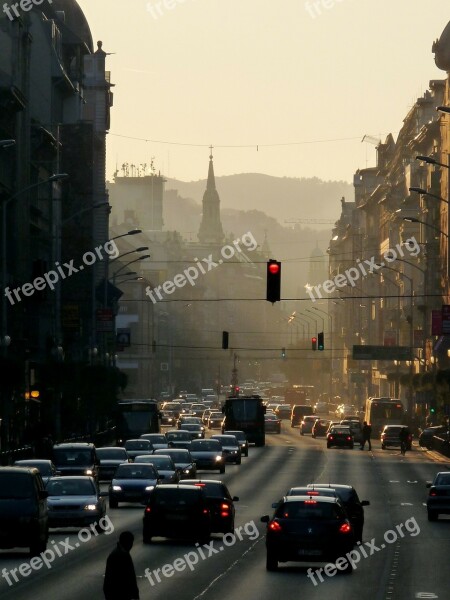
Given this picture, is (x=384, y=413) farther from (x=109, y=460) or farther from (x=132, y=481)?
(x=132, y=481)

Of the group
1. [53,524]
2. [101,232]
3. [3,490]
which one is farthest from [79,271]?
[3,490]

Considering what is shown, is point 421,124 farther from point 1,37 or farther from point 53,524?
point 53,524

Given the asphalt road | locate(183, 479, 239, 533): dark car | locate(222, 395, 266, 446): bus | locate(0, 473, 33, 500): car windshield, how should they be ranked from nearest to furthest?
the asphalt road
locate(0, 473, 33, 500): car windshield
locate(183, 479, 239, 533): dark car
locate(222, 395, 266, 446): bus

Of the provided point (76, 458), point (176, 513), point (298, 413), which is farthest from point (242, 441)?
point (298, 413)

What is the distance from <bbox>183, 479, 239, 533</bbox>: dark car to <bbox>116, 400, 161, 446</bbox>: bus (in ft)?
175

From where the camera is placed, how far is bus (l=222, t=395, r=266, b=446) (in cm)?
10100

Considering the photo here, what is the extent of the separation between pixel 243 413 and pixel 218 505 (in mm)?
62299

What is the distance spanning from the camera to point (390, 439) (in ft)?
332

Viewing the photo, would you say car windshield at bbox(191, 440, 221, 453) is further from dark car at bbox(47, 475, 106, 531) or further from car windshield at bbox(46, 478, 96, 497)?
car windshield at bbox(46, 478, 96, 497)

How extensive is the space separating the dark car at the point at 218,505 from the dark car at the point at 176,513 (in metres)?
1.41

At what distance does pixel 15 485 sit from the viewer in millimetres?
33656

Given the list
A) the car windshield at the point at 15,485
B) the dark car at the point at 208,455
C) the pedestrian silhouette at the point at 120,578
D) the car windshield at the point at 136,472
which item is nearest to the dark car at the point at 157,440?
the dark car at the point at 208,455

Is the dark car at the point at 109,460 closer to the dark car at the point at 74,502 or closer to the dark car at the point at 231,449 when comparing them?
the dark car at the point at 231,449

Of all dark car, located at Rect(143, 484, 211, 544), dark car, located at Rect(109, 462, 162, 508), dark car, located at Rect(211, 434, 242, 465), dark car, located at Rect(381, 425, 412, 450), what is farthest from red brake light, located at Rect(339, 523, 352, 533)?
dark car, located at Rect(381, 425, 412, 450)
